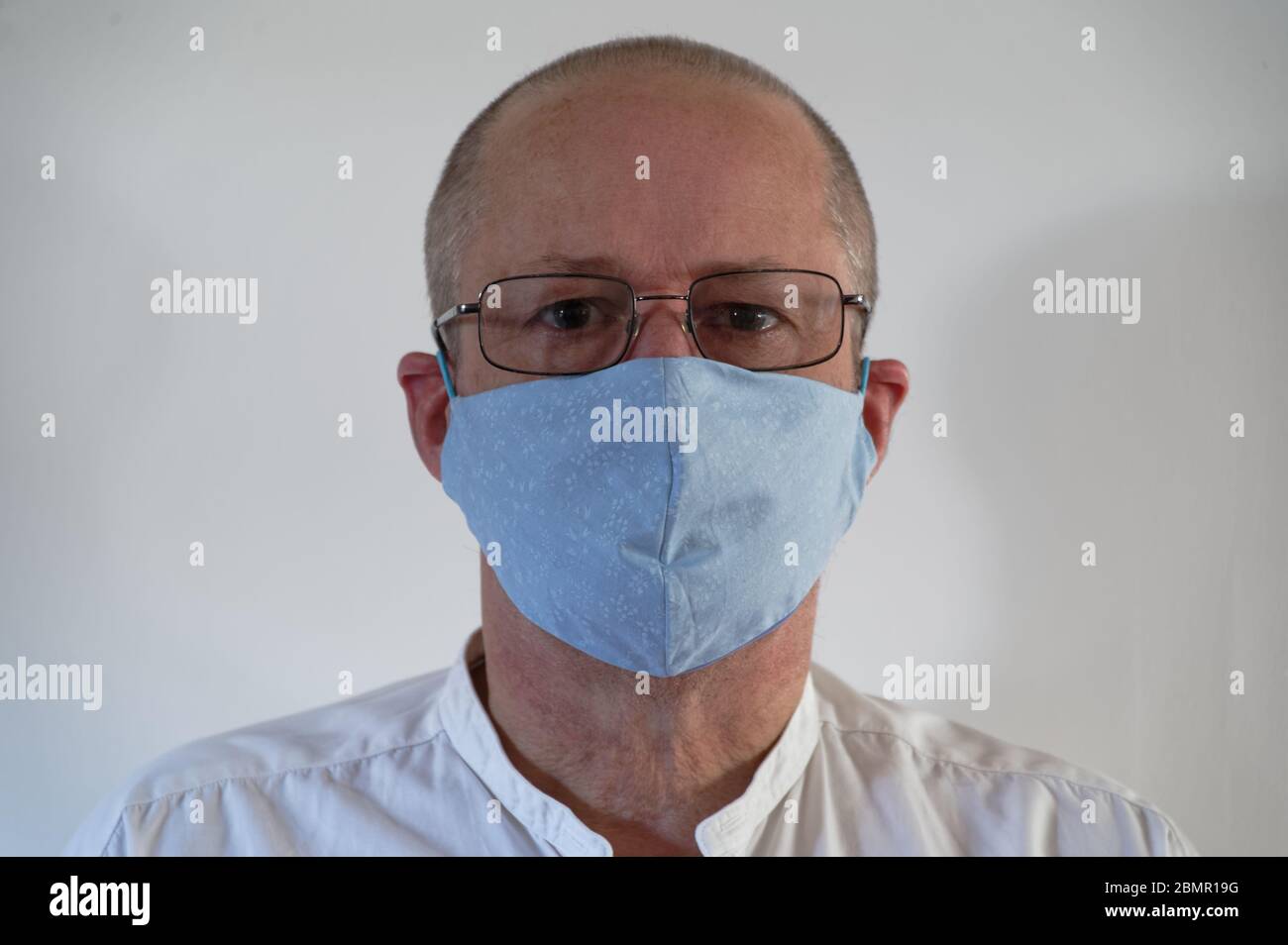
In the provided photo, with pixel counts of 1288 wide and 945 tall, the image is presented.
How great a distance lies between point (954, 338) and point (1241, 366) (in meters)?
0.56

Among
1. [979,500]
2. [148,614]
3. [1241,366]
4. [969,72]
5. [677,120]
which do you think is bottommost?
[148,614]

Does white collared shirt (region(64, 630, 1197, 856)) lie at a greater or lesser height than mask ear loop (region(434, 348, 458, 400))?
lesser

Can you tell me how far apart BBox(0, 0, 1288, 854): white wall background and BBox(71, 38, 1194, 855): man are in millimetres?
479

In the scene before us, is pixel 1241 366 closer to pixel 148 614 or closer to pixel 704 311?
pixel 704 311

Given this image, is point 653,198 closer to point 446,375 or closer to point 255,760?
point 446,375

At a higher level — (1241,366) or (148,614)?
(1241,366)

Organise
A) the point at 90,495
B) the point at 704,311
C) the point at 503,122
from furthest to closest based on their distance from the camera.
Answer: the point at 90,495, the point at 503,122, the point at 704,311

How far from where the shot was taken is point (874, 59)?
7.00ft

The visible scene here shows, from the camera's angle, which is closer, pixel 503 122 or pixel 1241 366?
pixel 503 122

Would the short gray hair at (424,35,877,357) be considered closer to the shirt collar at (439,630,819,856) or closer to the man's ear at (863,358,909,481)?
the man's ear at (863,358,909,481)

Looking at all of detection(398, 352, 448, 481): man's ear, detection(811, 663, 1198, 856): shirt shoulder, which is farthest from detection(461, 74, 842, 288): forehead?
detection(811, 663, 1198, 856): shirt shoulder

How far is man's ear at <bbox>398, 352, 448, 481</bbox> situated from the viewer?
5.25ft

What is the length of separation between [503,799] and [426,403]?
556 millimetres
